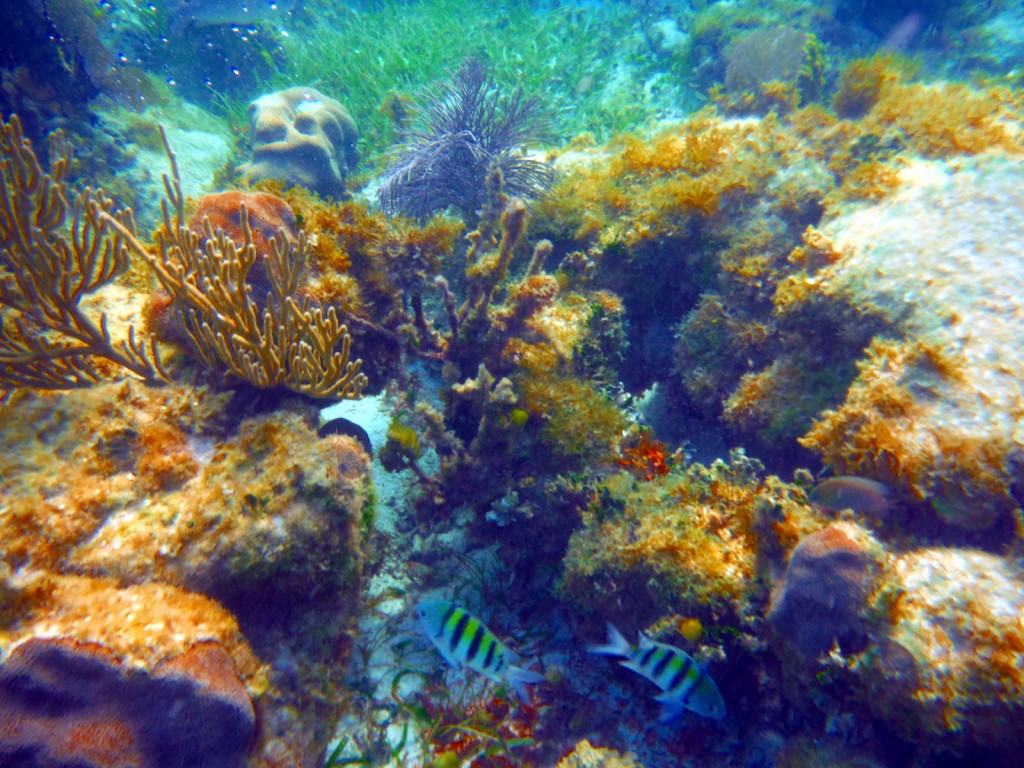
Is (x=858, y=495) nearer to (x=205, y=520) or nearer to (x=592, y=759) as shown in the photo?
(x=592, y=759)

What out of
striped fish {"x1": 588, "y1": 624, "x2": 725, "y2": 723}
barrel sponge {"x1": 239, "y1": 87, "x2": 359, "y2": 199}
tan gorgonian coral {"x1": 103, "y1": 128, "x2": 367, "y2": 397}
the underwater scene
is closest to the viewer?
the underwater scene

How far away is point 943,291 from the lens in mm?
3775

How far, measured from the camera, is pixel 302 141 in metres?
8.96

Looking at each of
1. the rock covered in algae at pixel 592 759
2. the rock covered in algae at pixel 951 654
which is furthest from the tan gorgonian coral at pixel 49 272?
the rock covered in algae at pixel 951 654

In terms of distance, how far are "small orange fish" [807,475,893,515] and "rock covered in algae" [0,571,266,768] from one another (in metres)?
3.65

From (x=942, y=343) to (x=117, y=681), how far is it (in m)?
5.35

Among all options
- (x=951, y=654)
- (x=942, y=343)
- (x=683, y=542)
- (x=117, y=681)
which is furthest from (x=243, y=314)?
(x=942, y=343)

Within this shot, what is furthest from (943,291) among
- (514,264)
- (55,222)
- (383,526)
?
(55,222)

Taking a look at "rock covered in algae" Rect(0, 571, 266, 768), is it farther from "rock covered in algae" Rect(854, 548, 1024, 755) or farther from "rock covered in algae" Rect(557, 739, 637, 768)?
"rock covered in algae" Rect(854, 548, 1024, 755)

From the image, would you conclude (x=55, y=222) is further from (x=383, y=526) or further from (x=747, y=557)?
(x=747, y=557)

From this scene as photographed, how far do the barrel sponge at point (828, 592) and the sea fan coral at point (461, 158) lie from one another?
4.98 m

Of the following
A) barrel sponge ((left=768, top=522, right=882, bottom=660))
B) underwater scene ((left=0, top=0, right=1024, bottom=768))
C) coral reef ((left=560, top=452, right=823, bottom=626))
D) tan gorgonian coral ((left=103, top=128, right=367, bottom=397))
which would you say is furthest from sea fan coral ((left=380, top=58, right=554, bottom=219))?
barrel sponge ((left=768, top=522, right=882, bottom=660))

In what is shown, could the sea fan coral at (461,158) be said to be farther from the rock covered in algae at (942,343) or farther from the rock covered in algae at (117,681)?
the rock covered in algae at (117,681)

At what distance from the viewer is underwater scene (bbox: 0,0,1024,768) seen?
256 cm
